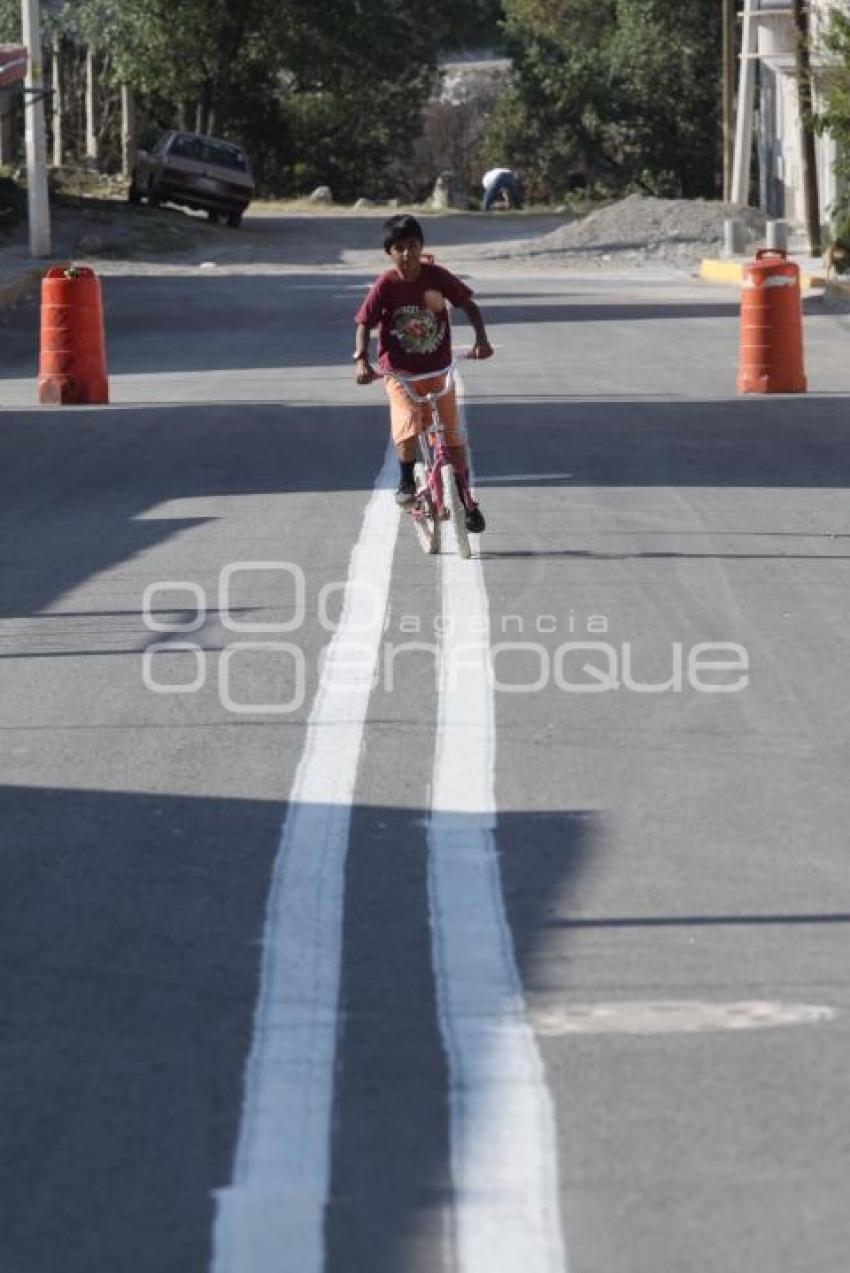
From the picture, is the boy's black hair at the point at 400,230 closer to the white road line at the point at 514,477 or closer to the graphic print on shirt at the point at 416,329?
the graphic print on shirt at the point at 416,329

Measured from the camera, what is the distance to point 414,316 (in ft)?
40.3

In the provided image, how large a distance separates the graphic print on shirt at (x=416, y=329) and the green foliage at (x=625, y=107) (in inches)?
2292

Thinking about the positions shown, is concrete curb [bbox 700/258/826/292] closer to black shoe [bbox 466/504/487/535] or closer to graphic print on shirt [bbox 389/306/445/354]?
graphic print on shirt [bbox 389/306/445/354]

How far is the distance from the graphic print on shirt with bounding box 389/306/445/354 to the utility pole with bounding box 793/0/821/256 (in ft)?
91.1

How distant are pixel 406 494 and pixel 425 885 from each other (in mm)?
6120

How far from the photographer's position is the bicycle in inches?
469

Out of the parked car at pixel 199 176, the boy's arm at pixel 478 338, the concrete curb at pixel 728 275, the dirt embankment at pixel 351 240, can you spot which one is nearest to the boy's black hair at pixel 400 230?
the boy's arm at pixel 478 338

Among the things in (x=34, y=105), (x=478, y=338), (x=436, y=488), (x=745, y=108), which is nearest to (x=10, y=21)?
(x=745, y=108)

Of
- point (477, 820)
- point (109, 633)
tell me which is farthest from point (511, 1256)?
point (109, 633)

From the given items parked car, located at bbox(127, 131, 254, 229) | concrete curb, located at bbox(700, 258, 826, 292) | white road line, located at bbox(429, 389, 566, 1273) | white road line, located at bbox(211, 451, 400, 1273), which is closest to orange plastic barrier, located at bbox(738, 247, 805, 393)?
white road line, located at bbox(211, 451, 400, 1273)

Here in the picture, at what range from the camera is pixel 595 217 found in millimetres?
49281

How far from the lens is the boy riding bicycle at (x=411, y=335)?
12188mm

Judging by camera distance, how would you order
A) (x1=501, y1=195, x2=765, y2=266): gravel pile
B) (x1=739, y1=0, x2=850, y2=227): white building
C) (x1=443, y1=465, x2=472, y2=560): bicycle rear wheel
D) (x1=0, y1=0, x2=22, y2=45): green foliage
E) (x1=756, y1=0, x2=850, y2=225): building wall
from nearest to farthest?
(x1=443, y1=465, x2=472, y2=560): bicycle rear wheel < (x1=501, y1=195, x2=765, y2=266): gravel pile < (x1=739, y1=0, x2=850, y2=227): white building < (x1=756, y1=0, x2=850, y2=225): building wall < (x1=0, y1=0, x2=22, y2=45): green foliage

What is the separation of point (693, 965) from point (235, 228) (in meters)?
48.0
